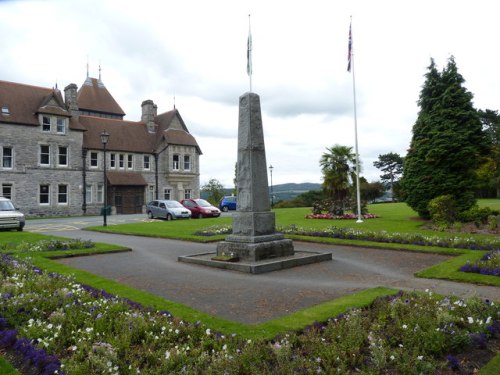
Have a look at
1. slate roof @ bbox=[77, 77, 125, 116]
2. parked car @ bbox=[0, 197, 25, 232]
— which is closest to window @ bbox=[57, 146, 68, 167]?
slate roof @ bbox=[77, 77, 125, 116]

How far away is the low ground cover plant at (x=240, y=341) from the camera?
A: 4281mm

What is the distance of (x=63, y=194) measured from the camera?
4184 centimetres

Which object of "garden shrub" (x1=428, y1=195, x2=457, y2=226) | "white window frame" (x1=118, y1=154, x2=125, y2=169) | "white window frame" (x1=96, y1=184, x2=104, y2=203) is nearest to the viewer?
"garden shrub" (x1=428, y1=195, x2=457, y2=226)

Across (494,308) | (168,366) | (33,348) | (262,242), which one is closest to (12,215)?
(262,242)

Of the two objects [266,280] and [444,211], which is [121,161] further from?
[266,280]

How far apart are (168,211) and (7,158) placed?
17962mm

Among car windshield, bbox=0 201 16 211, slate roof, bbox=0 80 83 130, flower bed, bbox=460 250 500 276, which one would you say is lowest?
flower bed, bbox=460 250 500 276

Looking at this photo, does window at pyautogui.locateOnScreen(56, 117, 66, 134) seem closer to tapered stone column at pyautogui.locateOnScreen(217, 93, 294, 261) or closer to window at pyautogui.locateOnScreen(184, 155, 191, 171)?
window at pyautogui.locateOnScreen(184, 155, 191, 171)

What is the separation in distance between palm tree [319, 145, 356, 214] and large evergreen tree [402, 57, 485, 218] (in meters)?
5.80

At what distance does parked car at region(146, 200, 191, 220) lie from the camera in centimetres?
3312

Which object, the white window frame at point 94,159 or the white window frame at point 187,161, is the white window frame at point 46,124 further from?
the white window frame at point 187,161

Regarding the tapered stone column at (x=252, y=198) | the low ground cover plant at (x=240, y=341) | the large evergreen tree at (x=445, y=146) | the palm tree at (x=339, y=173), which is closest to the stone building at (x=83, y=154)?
the palm tree at (x=339, y=173)

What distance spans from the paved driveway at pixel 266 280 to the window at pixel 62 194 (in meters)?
32.0

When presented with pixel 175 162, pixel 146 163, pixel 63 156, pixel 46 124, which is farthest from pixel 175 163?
pixel 46 124
